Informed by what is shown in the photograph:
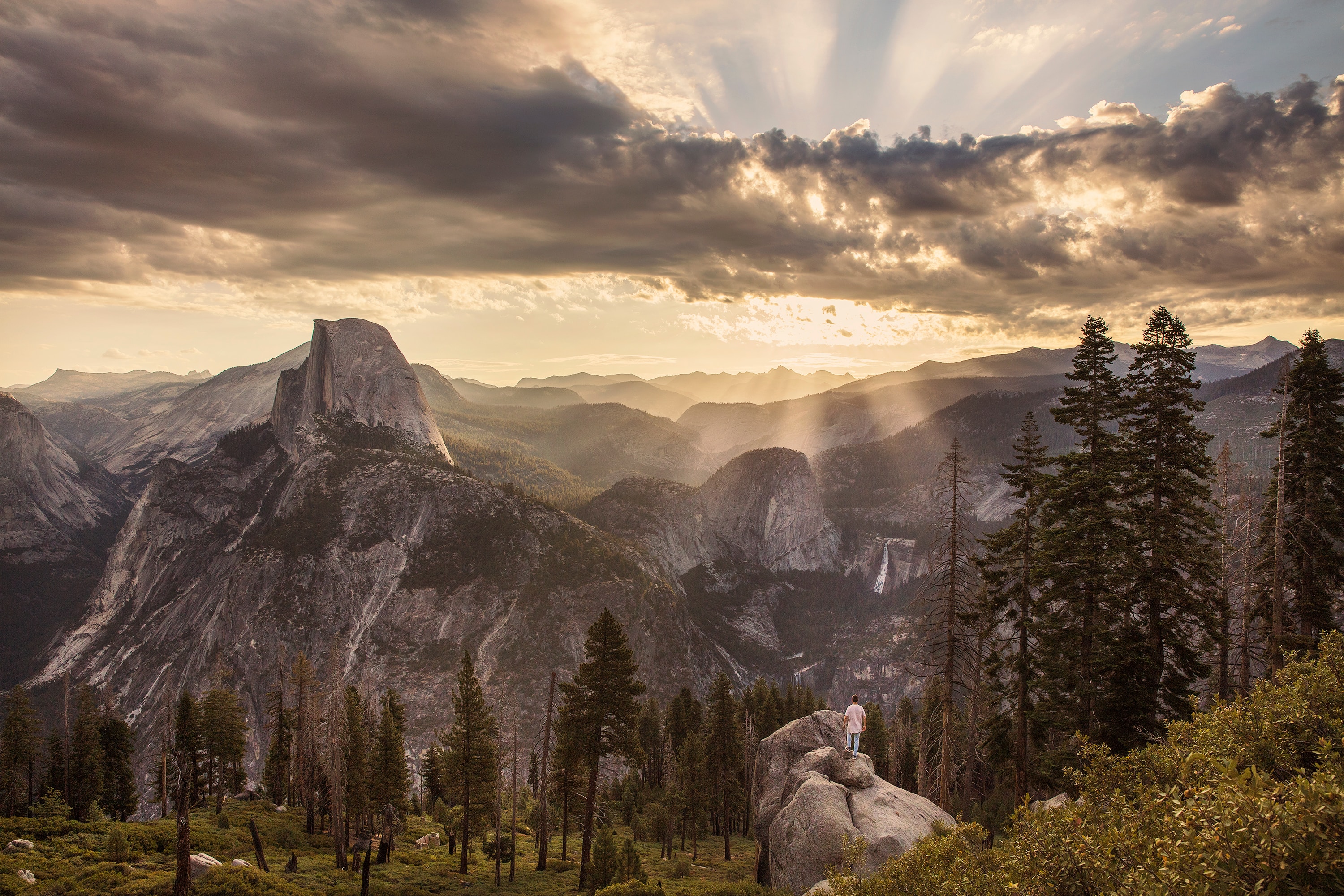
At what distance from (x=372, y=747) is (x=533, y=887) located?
72.6 feet

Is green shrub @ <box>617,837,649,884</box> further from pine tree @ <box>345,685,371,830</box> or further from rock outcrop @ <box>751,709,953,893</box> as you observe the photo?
pine tree @ <box>345,685,371,830</box>

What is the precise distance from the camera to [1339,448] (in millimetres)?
30641

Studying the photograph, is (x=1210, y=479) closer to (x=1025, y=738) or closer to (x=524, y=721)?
(x=1025, y=738)

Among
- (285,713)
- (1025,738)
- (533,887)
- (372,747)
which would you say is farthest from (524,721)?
(1025,738)

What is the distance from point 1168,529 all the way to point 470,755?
1834 inches

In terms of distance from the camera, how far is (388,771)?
51.9m

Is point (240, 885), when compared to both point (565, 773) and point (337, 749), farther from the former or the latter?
point (565, 773)

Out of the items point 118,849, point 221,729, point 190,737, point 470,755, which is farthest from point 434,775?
point 118,849

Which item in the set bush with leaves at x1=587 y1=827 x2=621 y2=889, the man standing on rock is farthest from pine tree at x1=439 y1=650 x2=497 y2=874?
the man standing on rock

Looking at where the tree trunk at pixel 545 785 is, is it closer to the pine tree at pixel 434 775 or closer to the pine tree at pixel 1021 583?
the pine tree at pixel 1021 583

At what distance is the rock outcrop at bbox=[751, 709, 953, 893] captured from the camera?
86.1ft

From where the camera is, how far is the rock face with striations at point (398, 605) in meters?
150

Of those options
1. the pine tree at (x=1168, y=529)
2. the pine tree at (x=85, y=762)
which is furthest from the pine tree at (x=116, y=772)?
the pine tree at (x=1168, y=529)

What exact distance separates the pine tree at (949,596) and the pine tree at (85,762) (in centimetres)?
8105
